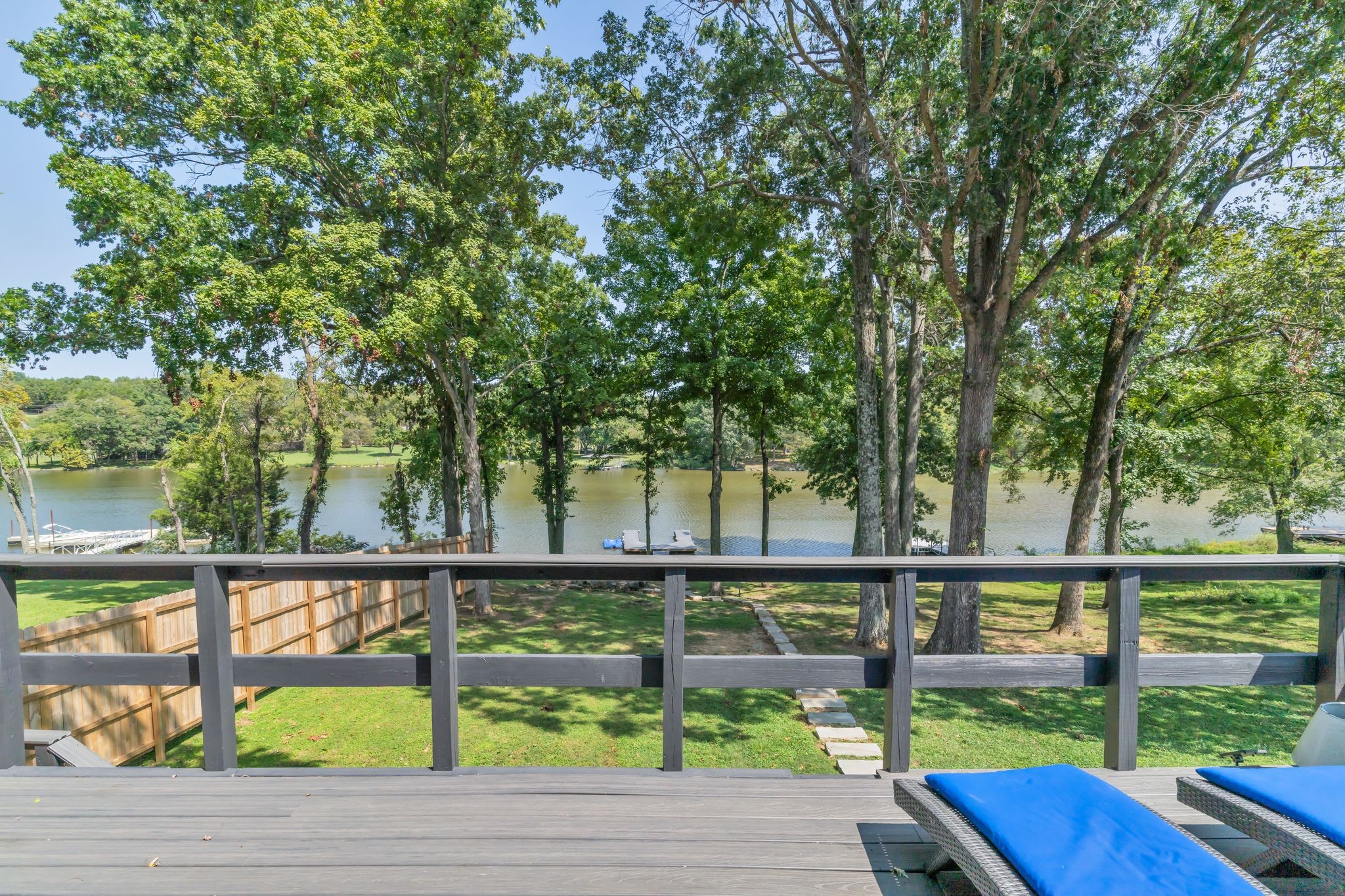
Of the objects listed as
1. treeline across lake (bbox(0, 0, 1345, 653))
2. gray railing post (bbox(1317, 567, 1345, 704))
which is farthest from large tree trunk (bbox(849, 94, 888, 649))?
gray railing post (bbox(1317, 567, 1345, 704))

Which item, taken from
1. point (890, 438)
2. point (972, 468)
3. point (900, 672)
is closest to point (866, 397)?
point (890, 438)

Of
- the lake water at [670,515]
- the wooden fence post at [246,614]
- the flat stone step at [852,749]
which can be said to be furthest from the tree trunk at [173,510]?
the flat stone step at [852,749]

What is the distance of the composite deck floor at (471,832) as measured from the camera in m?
1.68

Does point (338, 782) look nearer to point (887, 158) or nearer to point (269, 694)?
point (269, 694)

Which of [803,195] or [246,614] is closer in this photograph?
[246,614]

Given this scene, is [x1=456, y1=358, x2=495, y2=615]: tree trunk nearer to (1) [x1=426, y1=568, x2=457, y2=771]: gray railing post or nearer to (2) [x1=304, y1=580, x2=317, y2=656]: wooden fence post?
(2) [x1=304, y1=580, x2=317, y2=656]: wooden fence post

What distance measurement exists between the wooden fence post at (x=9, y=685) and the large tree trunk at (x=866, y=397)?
6.95 meters

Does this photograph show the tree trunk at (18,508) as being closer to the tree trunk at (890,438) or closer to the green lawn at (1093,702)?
the green lawn at (1093,702)

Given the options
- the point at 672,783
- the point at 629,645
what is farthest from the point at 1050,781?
the point at 629,645

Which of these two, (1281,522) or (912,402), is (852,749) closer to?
(912,402)

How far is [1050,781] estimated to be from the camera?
1.74 m

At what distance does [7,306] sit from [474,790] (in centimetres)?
975

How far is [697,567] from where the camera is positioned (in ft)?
7.49

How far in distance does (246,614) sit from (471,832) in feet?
18.0
